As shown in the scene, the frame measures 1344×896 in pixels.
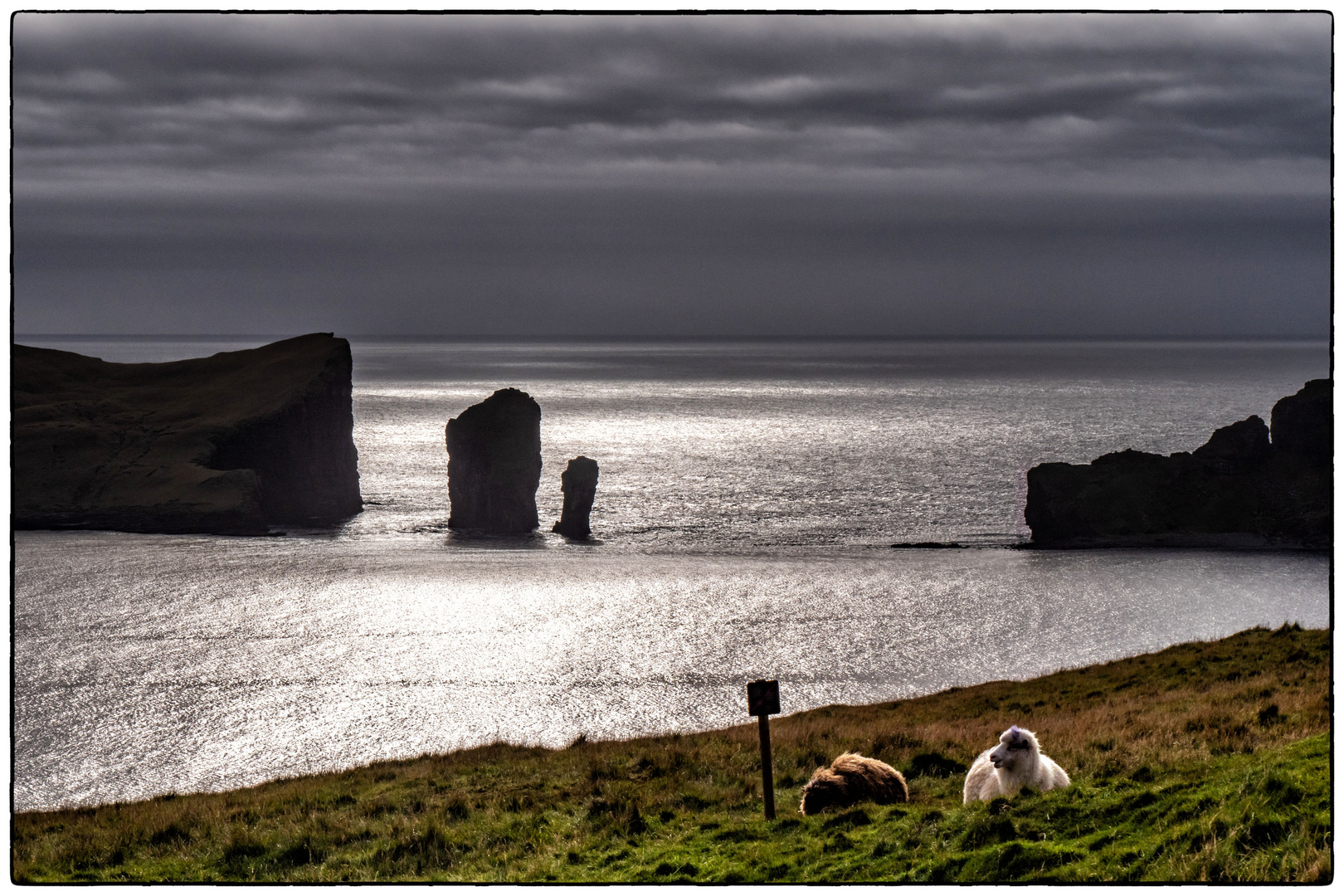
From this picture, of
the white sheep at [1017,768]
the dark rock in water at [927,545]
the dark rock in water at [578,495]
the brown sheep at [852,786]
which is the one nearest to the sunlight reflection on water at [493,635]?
the dark rock in water at [927,545]

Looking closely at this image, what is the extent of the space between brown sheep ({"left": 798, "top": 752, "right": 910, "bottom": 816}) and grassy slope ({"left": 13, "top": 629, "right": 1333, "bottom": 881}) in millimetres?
479

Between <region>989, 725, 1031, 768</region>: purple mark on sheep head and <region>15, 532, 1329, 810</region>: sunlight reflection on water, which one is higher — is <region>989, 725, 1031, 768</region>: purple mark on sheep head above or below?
above

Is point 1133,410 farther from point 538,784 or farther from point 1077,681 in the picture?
point 538,784

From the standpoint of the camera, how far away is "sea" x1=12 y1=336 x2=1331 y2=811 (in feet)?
134

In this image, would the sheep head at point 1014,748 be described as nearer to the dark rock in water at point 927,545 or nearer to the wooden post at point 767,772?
the wooden post at point 767,772

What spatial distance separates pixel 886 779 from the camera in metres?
13.7

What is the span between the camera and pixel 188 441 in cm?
12094

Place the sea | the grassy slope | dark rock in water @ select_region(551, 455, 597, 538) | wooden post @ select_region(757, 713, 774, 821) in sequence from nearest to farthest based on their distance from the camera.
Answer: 1. the grassy slope
2. wooden post @ select_region(757, 713, 774, 821)
3. the sea
4. dark rock in water @ select_region(551, 455, 597, 538)

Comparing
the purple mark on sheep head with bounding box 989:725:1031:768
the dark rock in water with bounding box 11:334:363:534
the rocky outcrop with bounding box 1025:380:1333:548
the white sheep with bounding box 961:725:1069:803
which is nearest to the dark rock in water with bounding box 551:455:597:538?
the dark rock in water with bounding box 11:334:363:534

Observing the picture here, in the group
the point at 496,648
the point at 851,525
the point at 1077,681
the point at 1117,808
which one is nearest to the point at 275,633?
the point at 496,648

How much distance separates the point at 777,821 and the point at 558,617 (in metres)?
50.3

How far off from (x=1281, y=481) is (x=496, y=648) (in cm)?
7484

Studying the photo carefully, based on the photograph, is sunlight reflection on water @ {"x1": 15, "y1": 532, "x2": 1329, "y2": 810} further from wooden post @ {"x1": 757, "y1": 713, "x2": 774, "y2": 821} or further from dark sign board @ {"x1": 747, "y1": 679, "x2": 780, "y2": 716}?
dark sign board @ {"x1": 747, "y1": 679, "x2": 780, "y2": 716}

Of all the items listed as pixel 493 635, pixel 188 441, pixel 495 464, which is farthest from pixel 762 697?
pixel 188 441
